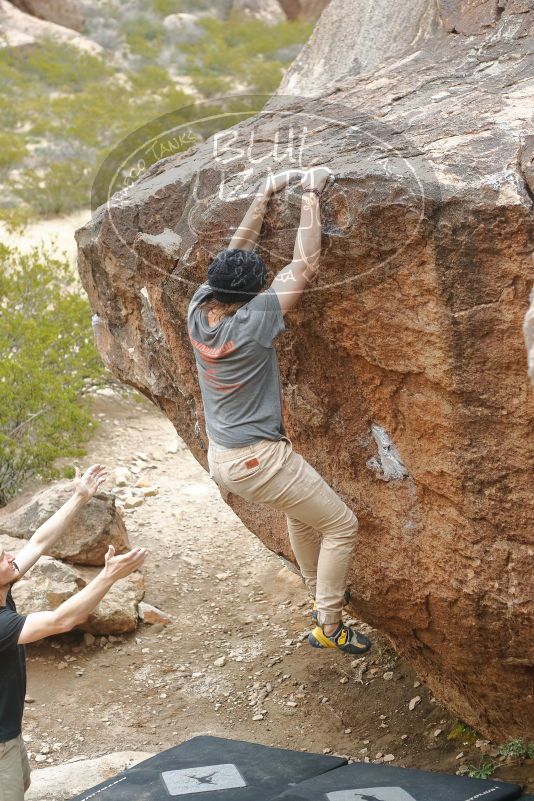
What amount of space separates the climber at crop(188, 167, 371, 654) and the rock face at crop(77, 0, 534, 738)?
102mm

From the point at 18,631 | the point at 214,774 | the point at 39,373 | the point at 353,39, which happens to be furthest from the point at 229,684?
the point at 353,39

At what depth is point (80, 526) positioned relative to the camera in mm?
6250

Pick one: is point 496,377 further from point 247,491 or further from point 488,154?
point 247,491

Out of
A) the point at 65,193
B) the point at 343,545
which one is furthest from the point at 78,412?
the point at 65,193

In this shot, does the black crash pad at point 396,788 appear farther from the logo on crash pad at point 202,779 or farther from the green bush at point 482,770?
the green bush at point 482,770

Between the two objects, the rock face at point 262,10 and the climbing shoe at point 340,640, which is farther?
the rock face at point 262,10

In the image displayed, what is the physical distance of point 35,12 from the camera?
24.8 meters

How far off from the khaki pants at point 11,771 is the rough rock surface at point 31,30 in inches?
877

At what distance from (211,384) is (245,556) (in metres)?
3.68

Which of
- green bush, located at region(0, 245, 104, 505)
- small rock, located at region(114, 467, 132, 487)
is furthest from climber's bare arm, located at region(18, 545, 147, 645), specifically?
small rock, located at region(114, 467, 132, 487)

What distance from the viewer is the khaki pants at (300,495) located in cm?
365

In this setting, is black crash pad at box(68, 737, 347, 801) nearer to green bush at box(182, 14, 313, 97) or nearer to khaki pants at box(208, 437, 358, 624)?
khaki pants at box(208, 437, 358, 624)

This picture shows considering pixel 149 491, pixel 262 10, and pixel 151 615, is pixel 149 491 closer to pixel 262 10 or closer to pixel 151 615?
pixel 151 615

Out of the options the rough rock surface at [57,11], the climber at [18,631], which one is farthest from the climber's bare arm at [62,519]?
the rough rock surface at [57,11]
